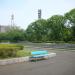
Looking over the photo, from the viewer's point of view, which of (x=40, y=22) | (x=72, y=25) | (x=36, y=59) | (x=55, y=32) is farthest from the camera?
(x=40, y=22)

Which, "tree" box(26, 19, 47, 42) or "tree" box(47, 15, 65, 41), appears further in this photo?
"tree" box(26, 19, 47, 42)

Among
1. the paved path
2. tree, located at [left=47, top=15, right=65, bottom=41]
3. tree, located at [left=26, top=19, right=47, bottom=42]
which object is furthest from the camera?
tree, located at [left=26, top=19, right=47, bottom=42]

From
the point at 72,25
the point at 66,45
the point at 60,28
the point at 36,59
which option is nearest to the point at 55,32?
the point at 60,28

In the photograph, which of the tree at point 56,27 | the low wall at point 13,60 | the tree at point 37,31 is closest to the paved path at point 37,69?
the low wall at point 13,60

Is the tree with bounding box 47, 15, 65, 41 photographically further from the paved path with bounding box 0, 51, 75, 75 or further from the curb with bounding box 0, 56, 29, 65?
the paved path with bounding box 0, 51, 75, 75

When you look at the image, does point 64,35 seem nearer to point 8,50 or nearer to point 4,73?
A: point 8,50

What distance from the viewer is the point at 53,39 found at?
158 feet

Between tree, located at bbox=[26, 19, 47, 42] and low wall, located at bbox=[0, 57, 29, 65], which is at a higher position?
tree, located at bbox=[26, 19, 47, 42]

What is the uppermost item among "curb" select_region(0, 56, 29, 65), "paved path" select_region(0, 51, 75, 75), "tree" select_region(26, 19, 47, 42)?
"tree" select_region(26, 19, 47, 42)

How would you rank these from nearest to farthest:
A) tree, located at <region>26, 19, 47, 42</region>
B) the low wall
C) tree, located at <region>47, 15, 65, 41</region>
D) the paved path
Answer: the paved path < the low wall < tree, located at <region>47, 15, 65, 41</region> < tree, located at <region>26, 19, 47, 42</region>

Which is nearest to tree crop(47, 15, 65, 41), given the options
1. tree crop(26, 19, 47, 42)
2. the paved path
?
tree crop(26, 19, 47, 42)

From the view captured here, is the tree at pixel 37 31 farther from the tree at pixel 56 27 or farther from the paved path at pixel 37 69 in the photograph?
the paved path at pixel 37 69

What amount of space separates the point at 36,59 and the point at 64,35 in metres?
28.1

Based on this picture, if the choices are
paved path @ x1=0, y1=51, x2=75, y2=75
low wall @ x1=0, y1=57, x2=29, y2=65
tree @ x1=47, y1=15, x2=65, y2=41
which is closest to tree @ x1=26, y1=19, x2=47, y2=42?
tree @ x1=47, y1=15, x2=65, y2=41
